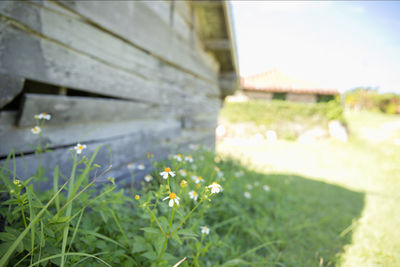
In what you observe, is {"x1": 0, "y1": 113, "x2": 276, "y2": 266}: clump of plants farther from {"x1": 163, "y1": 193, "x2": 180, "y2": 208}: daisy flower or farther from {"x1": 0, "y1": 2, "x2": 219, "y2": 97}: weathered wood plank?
{"x1": 0, "y1": 2, "x2": 219, "y2": 97}: weathered wood plank

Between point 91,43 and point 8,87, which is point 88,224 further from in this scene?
point 91,43

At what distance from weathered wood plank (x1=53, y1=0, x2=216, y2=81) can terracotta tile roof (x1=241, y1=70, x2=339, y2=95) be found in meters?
12.5

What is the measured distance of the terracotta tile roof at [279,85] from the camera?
14.2m

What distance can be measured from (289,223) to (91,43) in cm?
254

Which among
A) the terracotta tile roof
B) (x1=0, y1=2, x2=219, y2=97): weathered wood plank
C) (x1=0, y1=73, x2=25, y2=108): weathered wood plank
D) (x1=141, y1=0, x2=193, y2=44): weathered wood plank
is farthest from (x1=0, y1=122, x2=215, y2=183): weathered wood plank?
the terracotta tile roof

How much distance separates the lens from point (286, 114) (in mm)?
12141

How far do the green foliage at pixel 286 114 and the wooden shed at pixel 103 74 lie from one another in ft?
30.3

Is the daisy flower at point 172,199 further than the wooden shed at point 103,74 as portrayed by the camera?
No

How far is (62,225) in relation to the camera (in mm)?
881

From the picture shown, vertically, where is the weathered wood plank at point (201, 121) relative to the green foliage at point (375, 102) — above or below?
below

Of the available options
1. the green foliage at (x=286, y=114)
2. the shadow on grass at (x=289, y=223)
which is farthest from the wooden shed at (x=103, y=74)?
the green foliage at (x=286, y=114)

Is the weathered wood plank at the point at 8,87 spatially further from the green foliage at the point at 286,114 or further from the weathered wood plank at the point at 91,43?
the green foliage at the point at 286,114

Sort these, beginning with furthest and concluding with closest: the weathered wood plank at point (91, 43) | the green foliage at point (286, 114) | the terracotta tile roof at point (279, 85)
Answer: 1. the terracotta tile roof at point (279, 85)
2. the green foliage at point (286, 114)
3. the weathered wood plank at point (91, 43)

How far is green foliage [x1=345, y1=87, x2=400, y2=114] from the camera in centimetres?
2442
